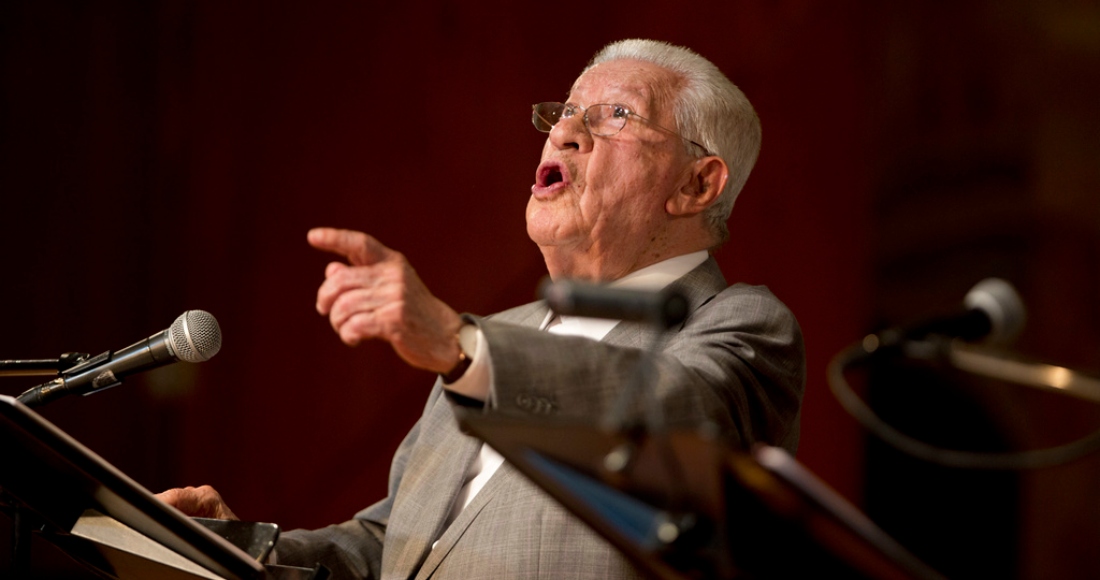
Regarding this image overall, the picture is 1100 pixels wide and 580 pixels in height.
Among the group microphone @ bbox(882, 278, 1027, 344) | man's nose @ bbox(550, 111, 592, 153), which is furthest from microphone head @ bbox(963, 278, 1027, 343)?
man's nose @ bbox(550, 111, 592, 153)

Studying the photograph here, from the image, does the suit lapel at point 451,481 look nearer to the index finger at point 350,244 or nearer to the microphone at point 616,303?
the index finger at point 350,244

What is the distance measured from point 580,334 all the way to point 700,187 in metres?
0.45

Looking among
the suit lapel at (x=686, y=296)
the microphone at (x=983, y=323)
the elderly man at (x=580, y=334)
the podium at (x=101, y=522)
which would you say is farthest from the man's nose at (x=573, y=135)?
the microphone at (x=983, y=323)

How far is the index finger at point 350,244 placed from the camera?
1.25 meters

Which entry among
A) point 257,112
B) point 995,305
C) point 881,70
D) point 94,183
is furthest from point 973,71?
point 94,183

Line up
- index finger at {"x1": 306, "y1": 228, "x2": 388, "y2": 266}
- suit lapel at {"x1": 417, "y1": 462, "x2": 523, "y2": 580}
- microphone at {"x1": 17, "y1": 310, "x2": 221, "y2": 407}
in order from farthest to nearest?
suit lapel at {"x1": 417, "y1": 462, "x2": 523, "y2": 580} → microphone at {"x1": 17, "y1": 310, "x2": 221, "y2": 407} → index finger at {"x1": 306, "y1": 228, "x2": 388, "y2": 266}

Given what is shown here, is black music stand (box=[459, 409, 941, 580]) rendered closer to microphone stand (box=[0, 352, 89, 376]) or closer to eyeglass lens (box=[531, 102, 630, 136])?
microphone stand (box=[0, 352, 89, 376])

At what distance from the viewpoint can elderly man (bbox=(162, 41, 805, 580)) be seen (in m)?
1.35

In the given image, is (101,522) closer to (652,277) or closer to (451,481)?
(451,481)

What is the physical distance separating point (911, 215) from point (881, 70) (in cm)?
39

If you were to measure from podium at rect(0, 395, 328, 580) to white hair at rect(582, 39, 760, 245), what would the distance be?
1183 mm

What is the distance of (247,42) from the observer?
3.60 metres

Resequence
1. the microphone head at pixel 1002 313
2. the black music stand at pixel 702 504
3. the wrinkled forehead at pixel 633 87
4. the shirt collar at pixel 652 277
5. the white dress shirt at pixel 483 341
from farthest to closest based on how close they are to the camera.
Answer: the wrinkled forehead at pixel 633 87 → the shirt collar at pixel 652 277 → the white dress shirt at pixel 483 341 → the microphone head at pixel 1002 313 → the black music stand at pixel 702 504

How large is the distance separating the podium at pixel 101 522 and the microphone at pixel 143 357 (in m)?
0.15
